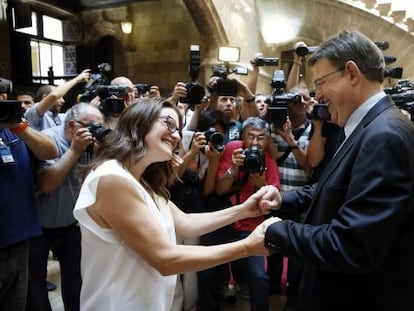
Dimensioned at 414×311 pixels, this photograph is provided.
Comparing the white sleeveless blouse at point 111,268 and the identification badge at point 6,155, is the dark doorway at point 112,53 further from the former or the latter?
the white sleeveless blouse at point 111,268

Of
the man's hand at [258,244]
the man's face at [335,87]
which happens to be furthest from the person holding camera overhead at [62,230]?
the man's face at [335,87]

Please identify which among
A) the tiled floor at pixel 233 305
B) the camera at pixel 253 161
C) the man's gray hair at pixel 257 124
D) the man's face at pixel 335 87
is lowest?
the tiled floor at pixel 233 305

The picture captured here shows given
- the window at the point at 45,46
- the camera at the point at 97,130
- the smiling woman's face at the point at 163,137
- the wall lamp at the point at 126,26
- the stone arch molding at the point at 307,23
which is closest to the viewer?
the smiling woman's face at the point at 163,137

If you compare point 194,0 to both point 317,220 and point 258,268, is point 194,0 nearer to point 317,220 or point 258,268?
point 258,268

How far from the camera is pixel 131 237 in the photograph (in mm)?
1232

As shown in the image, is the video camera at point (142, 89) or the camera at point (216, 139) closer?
the camera at point (216, 139)

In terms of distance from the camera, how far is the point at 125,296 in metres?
1.27

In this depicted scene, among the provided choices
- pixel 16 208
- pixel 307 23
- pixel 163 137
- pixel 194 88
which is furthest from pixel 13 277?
pixel 307 23

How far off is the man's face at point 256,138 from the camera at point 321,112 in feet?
1.22

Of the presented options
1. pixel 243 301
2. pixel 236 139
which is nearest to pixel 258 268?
pixel 243 301

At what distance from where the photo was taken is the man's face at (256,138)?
2.57m

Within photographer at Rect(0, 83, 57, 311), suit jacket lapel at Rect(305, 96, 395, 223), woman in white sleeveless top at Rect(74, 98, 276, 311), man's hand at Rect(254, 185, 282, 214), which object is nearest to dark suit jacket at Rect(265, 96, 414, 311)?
suit jacket lapel at Rect(305, 96, 395, 223)

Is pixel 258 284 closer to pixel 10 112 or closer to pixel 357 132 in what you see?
pixel 357 132

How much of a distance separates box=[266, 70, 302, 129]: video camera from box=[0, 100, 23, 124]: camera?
5.13ft
